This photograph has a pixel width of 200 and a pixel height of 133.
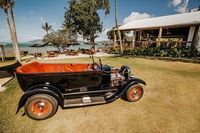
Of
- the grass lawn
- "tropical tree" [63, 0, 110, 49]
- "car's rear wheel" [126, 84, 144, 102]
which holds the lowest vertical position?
the grass lawn

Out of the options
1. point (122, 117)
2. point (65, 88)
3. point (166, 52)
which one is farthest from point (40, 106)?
point (166, 52)

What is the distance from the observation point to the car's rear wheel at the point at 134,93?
336cm

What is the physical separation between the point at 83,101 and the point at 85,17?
20181 mm

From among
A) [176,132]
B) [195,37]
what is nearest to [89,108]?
[176,132]

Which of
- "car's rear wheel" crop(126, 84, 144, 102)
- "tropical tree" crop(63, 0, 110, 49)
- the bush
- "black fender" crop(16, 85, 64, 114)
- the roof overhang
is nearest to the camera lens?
"black fender" crop(16, 85, 64, 114)

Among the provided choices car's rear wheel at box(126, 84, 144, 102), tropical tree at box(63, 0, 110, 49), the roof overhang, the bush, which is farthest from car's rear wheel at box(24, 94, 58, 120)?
tropical tree at box(63, 0, 110, 49)

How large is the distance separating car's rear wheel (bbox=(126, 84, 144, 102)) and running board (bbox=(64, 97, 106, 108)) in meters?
1.00

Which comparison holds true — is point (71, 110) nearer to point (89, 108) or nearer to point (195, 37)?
point (89, 108)

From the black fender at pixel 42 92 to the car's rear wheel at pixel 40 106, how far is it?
3.9 inches

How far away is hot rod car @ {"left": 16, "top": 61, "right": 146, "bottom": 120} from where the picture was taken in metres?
2.58

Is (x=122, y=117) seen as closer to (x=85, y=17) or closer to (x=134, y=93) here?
(x=134, y=93)

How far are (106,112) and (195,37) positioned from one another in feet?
49.1

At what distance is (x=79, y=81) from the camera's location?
9.75 ft

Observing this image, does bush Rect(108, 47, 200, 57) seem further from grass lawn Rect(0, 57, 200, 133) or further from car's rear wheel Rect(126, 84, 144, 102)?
car's rear wheel Rect(126, 84, 144, 102)
